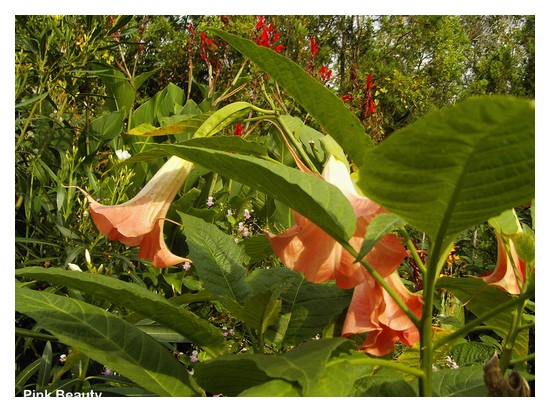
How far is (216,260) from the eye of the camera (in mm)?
675

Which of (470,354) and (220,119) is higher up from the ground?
(220,119)

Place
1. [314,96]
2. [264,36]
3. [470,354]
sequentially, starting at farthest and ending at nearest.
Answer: [264,36] < [470,354] < [314,96]

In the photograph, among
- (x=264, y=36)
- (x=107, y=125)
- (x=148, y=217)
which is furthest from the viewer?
(x=264, y=36)

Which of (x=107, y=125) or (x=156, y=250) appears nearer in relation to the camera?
(x=156, y=250)

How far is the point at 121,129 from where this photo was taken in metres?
2.11

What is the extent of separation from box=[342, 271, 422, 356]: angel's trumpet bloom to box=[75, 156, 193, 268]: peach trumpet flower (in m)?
0.18

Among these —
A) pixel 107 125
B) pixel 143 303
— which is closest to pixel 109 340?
pixel 143 303

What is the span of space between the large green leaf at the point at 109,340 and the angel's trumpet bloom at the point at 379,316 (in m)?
0.16

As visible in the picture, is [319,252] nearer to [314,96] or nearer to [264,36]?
[314,96]

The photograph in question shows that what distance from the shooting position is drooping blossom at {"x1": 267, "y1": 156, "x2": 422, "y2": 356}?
52 centimetres

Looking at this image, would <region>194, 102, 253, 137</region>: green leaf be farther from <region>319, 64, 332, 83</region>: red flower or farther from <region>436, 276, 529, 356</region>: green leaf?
<region>319, 64, 332, 83</region>: red flower

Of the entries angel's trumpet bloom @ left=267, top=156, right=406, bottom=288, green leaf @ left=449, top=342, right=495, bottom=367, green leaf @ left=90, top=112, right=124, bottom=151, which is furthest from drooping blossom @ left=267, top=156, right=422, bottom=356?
green leaf @ left=90, top=112, right=124, bottom=151

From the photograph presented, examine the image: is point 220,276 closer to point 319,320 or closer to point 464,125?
point 319,320

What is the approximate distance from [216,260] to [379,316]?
0.20 metres
